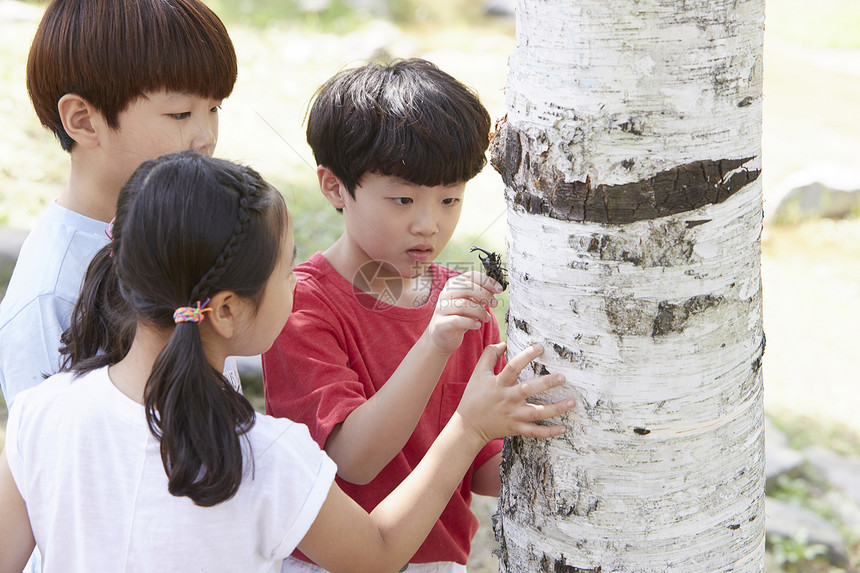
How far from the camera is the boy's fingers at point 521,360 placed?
135cm

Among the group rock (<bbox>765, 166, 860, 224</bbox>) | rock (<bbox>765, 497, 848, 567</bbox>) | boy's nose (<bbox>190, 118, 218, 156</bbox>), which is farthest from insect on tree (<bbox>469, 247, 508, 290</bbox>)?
rock (<bbox>765, 166, 860, 224</bbox>)

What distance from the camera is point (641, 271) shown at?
4.08 feet

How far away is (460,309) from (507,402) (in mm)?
201

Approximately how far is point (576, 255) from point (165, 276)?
25.1 inches

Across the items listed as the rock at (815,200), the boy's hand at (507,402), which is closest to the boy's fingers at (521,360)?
the boy's hand at (507,402)

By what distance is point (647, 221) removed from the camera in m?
1.23

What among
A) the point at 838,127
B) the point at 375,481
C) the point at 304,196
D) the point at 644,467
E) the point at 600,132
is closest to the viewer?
the point at 600,132

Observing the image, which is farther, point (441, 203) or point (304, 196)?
point (304, 196)

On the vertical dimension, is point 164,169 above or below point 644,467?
above

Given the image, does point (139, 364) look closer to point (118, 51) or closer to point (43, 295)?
point (43, 295)

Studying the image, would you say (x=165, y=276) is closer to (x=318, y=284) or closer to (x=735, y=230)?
(x=318, y=284)

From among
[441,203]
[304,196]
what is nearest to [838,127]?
[304,196]

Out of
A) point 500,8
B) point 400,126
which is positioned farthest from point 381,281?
point 500,8

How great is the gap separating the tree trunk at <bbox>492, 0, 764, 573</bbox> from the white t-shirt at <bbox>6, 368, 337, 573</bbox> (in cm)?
42
